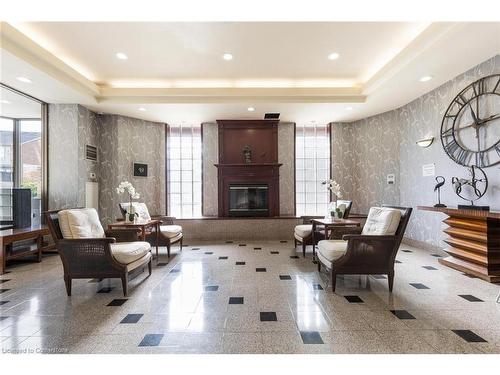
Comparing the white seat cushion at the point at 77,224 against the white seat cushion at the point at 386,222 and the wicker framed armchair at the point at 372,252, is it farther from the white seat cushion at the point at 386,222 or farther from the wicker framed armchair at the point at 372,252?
the white seat cushion at the point at 386,222

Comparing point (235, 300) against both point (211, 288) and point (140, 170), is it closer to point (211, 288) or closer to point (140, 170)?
point (211, 288)

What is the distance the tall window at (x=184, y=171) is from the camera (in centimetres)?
679

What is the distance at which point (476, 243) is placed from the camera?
3271mm

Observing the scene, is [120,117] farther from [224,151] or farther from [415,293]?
[415,293]

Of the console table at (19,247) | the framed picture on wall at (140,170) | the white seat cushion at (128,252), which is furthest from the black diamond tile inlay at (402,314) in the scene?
the framed picture on wall at (140,170)

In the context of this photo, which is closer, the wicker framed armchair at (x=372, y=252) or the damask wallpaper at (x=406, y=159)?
the wicker framed armchair at (x=372, y=252)

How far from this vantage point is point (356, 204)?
6.52 m

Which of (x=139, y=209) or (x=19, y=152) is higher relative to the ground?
(x=19, y=152)

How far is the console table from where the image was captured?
11.7 feet

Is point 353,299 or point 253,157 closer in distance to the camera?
point 353,299

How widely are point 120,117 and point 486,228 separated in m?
6.97

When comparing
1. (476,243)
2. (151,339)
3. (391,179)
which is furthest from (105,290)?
(391,179)

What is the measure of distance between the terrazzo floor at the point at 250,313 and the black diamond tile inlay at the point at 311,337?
0.01 m

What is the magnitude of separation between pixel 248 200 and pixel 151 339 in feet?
15.2
